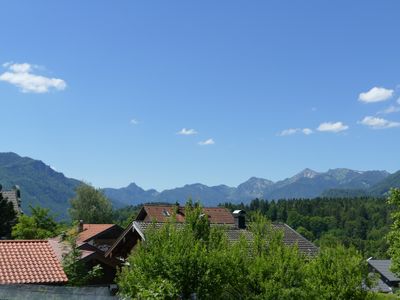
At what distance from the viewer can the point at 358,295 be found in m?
18.0

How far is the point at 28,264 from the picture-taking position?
20.3 m

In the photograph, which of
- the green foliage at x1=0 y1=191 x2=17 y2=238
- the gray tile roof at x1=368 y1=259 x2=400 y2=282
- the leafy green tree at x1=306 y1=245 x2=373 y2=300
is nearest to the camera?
the leafy green tree at x1=306 y1=245 x2=373 y2=300

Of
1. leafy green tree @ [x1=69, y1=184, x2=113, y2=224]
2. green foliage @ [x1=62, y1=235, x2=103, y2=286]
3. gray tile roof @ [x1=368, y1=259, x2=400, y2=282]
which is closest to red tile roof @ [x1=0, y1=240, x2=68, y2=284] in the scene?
green foliage @ [x1=62, y1=235, x2=103, y2=286]

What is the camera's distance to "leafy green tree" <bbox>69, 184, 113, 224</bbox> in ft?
261

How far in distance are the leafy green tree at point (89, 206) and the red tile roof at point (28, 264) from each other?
191 feet

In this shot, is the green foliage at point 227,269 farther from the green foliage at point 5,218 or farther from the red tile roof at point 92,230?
the red tile roof at point 92,230

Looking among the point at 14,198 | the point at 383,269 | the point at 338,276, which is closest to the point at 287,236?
the point at 338,276

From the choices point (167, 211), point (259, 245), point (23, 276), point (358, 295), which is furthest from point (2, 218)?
point (358, 295)

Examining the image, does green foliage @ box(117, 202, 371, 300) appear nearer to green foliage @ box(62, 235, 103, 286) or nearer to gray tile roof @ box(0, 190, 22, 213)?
green foliage @ box(62, 235, 103, 286)

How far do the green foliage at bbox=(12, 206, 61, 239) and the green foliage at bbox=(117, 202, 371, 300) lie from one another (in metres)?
23.4

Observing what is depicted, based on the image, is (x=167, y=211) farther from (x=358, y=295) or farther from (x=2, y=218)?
(x=358, y=295)

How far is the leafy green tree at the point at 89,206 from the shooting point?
79500 millimetres

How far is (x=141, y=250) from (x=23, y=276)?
554 centimetres

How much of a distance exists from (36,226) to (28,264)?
75.6 ft
